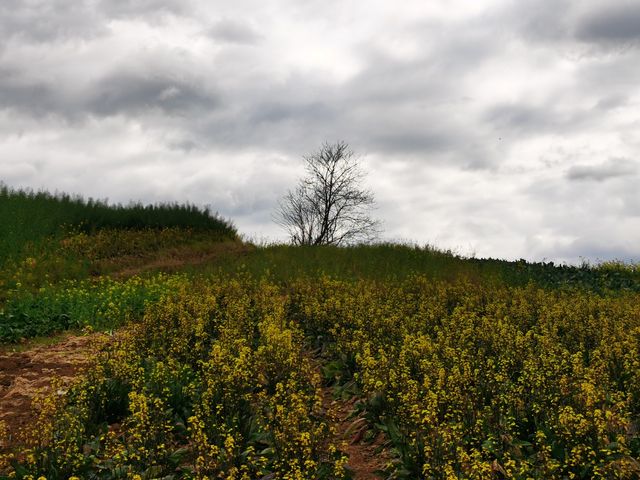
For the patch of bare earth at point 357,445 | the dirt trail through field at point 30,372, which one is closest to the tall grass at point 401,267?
the dirt trail through field at point 30,372

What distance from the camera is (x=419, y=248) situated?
27.3 meters

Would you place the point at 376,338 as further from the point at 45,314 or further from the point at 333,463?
the point at 45,314

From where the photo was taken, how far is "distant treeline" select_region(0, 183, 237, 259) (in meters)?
25.4

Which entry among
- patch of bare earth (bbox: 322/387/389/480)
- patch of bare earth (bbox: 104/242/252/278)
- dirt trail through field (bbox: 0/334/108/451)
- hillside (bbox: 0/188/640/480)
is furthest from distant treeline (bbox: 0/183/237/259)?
patch of bare earth (bbox: 322/387/389/480)

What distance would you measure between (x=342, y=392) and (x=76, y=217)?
2278 cm

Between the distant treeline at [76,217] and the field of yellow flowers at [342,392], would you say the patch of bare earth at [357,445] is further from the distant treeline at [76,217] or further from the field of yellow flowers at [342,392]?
the distant treeline at [76,217]

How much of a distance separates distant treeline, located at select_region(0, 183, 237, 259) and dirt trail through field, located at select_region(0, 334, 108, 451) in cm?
1326

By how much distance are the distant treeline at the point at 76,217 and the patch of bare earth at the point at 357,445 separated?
19.4m

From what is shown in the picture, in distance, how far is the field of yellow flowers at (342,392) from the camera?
618cm

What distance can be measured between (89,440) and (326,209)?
112 ft

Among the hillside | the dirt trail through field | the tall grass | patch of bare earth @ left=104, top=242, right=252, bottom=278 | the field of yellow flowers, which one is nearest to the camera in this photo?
the field of yellow flowers

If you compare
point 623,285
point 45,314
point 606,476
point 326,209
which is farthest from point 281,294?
point 326,209

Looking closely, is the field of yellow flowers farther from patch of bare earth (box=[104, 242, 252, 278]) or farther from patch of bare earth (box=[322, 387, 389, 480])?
patch of bare earth (box=[104, 242, 252, 278])

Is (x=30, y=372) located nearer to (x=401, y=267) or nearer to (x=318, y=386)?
(x=318, y=386)
